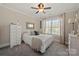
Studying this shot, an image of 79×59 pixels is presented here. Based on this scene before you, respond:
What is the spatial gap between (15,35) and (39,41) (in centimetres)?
51

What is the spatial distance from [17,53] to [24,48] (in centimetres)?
18

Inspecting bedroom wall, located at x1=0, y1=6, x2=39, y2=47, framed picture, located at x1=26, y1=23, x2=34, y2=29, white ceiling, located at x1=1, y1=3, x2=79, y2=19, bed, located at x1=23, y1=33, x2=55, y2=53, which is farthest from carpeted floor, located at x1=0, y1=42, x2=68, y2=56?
white ceiling, located at x1=1, y1=3, x2=79, y2=19

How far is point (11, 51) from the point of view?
197 cm

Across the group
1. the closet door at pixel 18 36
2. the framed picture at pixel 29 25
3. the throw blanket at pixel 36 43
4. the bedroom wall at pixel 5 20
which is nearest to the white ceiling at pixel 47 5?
the bedroom wall at pixel 5 20

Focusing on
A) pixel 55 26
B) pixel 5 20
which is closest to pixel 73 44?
pixel 55 26

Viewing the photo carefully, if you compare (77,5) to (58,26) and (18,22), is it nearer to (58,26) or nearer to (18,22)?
(58,26)

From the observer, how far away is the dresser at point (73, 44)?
194 cm

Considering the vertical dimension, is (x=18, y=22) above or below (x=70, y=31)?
above

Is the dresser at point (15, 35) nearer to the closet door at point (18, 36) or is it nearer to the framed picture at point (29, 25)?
the closet door at point (18, 36)

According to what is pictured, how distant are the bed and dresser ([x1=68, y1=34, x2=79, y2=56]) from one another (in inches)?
14.6

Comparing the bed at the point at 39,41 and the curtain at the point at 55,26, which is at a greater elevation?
the curtain at the point at 55,26

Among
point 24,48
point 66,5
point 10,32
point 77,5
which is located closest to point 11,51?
point 24,48

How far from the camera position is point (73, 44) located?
→ 1939 millimetres

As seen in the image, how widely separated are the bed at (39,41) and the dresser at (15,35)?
0.12m
